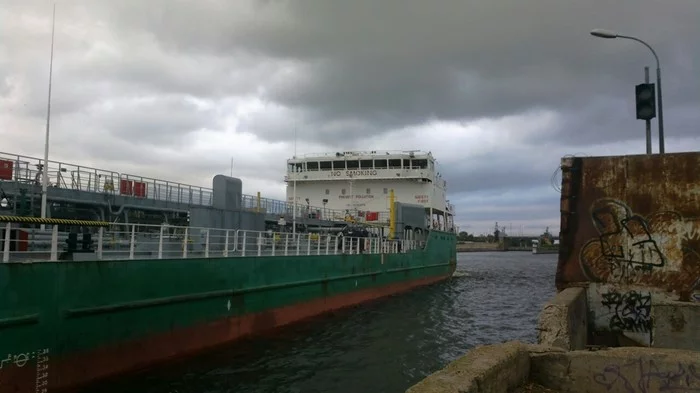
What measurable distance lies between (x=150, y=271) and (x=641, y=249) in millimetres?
9671

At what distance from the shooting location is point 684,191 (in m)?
9.33

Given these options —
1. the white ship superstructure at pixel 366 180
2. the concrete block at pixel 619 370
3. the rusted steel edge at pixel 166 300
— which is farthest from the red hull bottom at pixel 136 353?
the white ship superstructure at pixel 366 180

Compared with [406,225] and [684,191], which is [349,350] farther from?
[406,225]

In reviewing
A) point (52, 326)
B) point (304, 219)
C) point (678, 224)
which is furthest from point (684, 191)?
point (304, 219)

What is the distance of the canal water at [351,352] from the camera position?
8.91 metres

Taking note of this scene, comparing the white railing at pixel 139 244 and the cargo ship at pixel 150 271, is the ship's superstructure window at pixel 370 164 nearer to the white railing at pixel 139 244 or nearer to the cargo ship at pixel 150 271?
the cargo ship at pixel 150 271

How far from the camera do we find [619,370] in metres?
4.59

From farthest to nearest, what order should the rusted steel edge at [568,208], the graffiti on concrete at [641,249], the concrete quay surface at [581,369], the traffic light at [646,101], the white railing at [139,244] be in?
1. the rusted steel edge at [568,208]
2. the traffic light at [646,101]
3. the graffiti on concrete at [641,249]
4. the white railing at [139,244]
5. the concrete quay surface at [581,369]

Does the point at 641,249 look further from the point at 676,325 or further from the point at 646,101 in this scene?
the point at 646,101

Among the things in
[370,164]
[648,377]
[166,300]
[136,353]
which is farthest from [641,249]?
[370,164]

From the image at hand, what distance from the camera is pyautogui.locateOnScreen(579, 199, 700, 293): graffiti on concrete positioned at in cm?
909

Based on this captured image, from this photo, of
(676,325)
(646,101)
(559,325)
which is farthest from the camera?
(646,101)

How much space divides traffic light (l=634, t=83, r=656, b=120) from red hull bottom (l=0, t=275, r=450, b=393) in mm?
10095

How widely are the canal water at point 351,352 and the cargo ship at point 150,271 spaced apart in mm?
611
